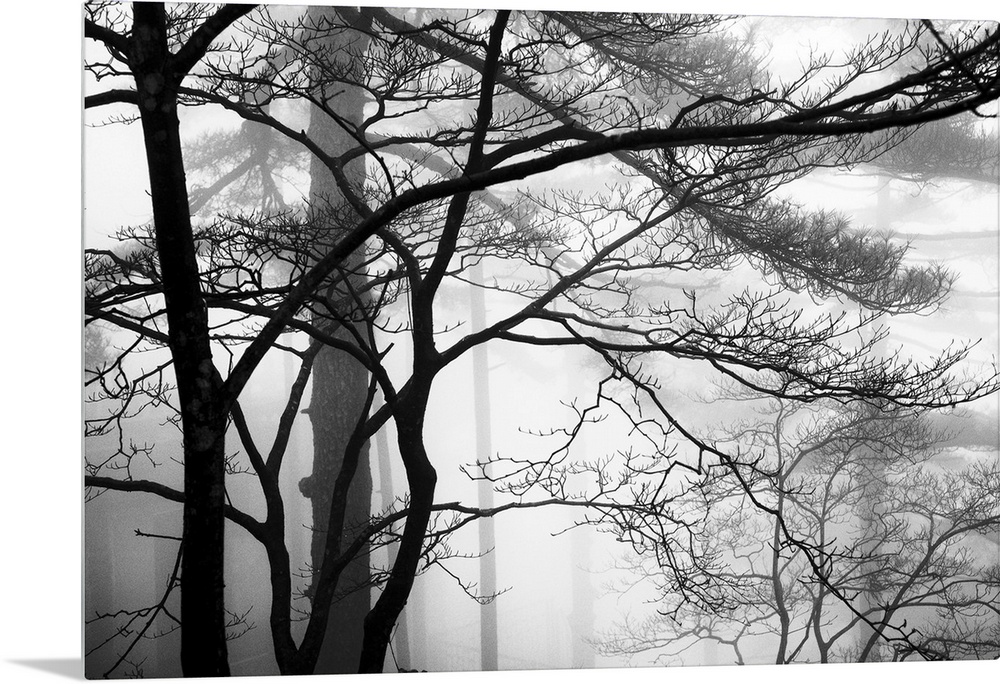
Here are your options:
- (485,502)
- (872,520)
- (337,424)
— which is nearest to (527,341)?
(485,502)

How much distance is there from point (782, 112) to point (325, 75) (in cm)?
152

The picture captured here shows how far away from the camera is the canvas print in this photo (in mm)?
2527

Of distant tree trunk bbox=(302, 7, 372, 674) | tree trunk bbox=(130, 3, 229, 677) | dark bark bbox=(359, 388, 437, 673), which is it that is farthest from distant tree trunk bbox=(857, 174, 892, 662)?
tree trunk bbox=(130, 3, 229, 677)

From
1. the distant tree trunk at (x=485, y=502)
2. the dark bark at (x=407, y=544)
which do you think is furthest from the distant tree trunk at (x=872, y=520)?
the dark bark at (x=407, y=544)

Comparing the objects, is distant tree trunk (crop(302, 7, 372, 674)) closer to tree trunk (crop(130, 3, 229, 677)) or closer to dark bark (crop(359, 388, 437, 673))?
dark bark (crop(359, 388, 437, 673))

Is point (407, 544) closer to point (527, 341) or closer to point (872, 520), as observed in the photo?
point (527, 341)

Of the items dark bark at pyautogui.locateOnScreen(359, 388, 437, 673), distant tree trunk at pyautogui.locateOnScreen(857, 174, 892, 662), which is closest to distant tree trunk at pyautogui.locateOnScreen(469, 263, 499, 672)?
dark bark at pyautogui.locateOnScreen(359, 388, 437, 673)

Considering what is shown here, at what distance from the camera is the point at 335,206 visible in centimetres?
259

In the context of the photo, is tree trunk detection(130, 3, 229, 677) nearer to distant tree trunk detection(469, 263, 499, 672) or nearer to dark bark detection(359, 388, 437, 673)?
dark bark detection(359, 388, 437, 673)

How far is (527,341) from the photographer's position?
103 inches

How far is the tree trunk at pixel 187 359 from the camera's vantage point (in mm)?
2518

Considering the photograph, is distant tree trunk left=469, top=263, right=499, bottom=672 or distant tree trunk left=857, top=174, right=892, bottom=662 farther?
distant tree trunk left=857, top=174, right=892, bottom=662

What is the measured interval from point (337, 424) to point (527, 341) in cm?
68

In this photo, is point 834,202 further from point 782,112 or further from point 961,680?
point 961,680
